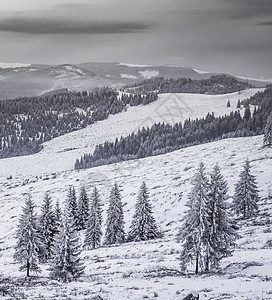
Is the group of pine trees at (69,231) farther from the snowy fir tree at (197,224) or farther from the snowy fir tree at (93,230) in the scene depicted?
the snowy fir tree at (197,224)

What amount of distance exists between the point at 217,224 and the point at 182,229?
269cm

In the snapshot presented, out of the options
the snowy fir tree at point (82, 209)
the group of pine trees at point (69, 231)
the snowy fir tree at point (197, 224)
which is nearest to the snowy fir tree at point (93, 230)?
the group of pine trees at point (69, 231)

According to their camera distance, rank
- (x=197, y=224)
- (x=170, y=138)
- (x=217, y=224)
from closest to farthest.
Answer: (x=197, y=224), (x=217, y=224), (x=170, y=138)

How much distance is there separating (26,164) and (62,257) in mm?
124899

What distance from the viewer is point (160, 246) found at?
1591 inches

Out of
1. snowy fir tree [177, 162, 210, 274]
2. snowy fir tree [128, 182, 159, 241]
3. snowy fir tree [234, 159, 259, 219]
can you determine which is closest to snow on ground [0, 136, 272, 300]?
snowy fir tree [234, 159, 259, 219]

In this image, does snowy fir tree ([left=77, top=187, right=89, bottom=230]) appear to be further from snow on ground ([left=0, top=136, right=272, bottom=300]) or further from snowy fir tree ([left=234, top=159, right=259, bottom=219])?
snowy fir tree ([left=234, top=159, right=259, bottom=219])

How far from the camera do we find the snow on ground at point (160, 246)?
20.5 m

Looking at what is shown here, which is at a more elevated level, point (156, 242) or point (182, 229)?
point (182, 229)

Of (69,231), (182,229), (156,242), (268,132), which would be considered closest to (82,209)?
(156,242)

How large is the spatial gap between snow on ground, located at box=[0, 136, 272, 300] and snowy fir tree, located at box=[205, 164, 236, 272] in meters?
1.26

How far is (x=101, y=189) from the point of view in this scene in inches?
3226

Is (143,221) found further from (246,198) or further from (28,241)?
(28,241)

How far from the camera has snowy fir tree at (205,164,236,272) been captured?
26.6 metres
